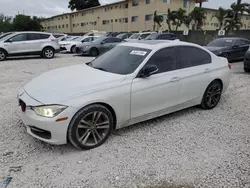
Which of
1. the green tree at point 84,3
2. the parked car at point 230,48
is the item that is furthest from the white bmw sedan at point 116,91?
the green tree at point 84,3

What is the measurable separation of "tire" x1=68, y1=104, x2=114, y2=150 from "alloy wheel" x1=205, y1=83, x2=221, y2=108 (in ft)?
8.04

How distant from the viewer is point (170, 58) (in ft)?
12.9

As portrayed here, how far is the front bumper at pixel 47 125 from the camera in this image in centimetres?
278

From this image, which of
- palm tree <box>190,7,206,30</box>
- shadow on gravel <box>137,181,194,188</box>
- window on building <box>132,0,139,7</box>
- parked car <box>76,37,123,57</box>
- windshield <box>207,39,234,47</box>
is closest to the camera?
shadow on gravel <box>137,181,194,188</box>

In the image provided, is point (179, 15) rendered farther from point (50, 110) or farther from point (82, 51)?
point (50, 110)

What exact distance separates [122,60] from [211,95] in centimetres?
222

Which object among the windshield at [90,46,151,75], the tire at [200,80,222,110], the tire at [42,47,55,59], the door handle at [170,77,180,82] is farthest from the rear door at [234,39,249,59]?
the tire at [42,47,55,59]

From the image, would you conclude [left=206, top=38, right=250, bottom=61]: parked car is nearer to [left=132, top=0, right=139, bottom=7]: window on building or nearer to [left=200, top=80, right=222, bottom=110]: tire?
[left=200, top=80, right=222, bottom=110]: tire

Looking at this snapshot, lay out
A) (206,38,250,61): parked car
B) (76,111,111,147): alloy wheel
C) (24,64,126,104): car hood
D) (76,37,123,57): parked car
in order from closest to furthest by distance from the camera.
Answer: (24,64,126,104): car hood < (76,111,111,147): alloy wheel < (206,38,250,61): parked car < (76,37,123,57): parked car

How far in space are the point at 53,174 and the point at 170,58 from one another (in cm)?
275

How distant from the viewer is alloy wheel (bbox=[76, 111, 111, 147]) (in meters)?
3.02

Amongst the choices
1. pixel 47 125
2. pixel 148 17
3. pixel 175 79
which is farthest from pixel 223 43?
pixel 148 17

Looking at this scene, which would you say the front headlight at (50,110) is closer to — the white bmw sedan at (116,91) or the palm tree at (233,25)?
the white bmw sedan at (116,91)

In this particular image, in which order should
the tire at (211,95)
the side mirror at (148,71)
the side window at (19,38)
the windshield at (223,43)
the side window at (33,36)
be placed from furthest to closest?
the side window at (33,36) → the side window at (19,38) → the windshield at (223,43) → the tire at (211,95) → the side mirror at (148,71)
